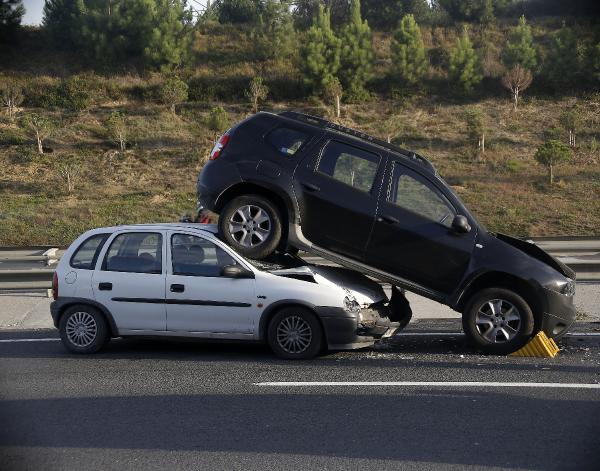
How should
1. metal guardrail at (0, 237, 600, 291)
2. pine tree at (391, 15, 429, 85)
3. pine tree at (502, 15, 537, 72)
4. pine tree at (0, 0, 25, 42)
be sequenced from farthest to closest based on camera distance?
pine tree at (391, 15, 429, 85)
pine tree at (502, 15, 537, 72)
pine tree at (0, 0, 25, 42)
metal guardrail at (0, 237, 600, 291)

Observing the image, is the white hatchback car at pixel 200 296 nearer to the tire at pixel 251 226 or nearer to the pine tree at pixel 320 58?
the tire at pixel 251 226

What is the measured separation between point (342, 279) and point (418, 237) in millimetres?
899

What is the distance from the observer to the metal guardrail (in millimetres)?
13430

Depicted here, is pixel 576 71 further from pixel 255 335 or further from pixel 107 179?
pixel 255 335

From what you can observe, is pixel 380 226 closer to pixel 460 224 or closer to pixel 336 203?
pixel 336 203

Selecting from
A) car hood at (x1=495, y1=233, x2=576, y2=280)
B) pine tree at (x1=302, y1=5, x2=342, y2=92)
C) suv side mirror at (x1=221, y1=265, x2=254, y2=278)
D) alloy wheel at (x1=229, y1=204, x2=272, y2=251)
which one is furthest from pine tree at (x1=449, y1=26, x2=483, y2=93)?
suv side mirror at (x1=221, y1=265, x2=254, y2=278)

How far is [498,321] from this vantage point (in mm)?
8750

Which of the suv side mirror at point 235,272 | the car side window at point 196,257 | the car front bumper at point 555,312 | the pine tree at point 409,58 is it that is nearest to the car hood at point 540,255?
the car front bumper at point 555,312

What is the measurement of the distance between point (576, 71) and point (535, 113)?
13.7 feet

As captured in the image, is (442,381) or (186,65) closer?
(442,381)

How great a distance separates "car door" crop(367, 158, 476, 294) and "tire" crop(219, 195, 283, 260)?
0.98m

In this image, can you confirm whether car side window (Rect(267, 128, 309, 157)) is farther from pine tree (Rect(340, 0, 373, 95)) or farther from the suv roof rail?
pine tree (Rect(340, 0, 373, 95))

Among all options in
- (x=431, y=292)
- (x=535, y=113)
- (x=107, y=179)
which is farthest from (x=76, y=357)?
(x=535, y=113)

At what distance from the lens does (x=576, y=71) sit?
1657 inches
